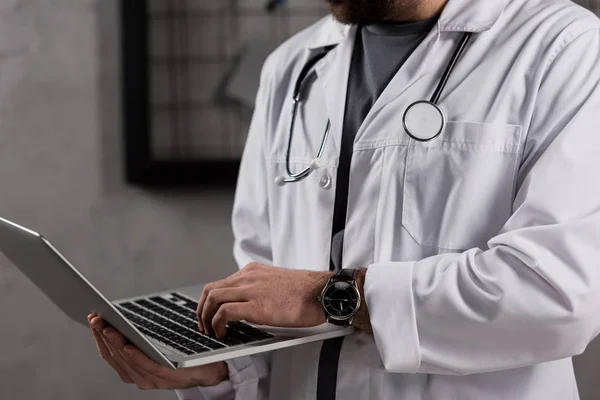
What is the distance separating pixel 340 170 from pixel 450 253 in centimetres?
21

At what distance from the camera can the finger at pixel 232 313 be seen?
3.01 feet

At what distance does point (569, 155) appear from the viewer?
34.6 inches

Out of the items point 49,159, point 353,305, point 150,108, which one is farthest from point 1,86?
point 353,305

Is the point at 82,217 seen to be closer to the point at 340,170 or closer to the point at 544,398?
the point at 340,170

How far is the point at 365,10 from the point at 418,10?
0.08 meters

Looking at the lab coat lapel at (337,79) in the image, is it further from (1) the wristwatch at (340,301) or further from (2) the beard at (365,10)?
(1) the wristwatch at (340,301)

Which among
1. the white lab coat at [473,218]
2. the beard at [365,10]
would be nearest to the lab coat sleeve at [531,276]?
the white lab coat at [473,218]

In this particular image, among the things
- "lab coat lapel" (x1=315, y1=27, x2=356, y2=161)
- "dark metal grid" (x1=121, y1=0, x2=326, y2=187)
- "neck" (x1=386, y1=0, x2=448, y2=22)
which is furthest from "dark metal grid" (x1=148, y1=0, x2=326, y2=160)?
"neck" (x1=386, y1=0, x2=448, y2=22)

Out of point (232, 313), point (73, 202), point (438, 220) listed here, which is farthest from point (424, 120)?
point (73, 202)

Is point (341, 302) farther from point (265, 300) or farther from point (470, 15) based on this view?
point (470, 15)

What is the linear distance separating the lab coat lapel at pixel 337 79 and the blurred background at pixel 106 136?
571mm

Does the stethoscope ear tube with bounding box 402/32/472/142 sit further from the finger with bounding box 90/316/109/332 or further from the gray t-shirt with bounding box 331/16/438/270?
the finger with bounding box 90/316/109/332

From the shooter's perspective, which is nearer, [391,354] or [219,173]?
[391,354]

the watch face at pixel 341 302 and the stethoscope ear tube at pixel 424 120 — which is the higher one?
the stethoscope ear tube at pixel 424 120
